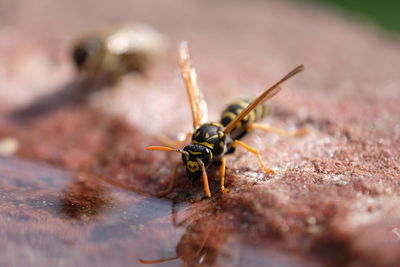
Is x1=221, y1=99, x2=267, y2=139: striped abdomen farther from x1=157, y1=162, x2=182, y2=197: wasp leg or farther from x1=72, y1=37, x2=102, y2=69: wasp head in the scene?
x1=72, y1=37, x2=102, y2=69: wasp head

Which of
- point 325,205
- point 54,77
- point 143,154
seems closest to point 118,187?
point 143,154

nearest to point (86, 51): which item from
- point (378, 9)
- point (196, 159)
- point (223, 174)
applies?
point (196, 159)

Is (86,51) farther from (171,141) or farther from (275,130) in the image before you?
(275,130)

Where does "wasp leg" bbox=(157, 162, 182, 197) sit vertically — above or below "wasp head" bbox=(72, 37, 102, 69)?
below

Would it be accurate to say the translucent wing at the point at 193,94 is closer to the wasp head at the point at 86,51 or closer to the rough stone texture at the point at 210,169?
the rough stone texture at the point at 210,169

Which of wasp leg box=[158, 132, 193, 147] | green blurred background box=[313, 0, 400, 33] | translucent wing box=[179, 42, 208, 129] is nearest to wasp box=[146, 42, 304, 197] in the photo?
translucent wing box=[179, 42, 208, 129]

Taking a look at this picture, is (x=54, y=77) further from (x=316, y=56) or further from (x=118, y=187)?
(x=316, y=56)

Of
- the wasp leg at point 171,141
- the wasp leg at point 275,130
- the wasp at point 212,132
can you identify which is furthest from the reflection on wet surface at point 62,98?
the wasp leg at point 275,130
